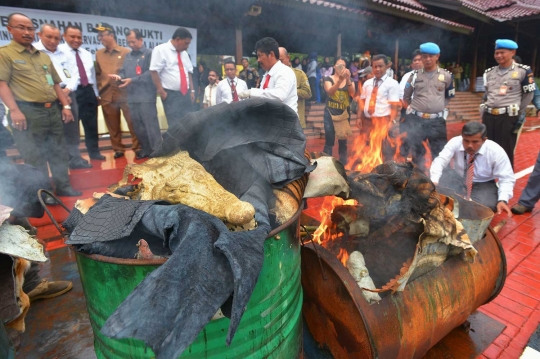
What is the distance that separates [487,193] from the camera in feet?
13.4

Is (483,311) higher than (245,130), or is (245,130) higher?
(245,130)

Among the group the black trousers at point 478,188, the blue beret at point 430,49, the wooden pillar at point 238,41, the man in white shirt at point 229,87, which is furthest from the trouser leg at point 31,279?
the wooden pillar at point 238,41

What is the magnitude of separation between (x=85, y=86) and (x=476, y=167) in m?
6.08

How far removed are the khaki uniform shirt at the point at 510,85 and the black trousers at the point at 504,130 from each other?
0.21 metres

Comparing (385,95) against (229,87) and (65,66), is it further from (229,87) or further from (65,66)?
(65,66)

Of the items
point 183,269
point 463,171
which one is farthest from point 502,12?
point 183,269

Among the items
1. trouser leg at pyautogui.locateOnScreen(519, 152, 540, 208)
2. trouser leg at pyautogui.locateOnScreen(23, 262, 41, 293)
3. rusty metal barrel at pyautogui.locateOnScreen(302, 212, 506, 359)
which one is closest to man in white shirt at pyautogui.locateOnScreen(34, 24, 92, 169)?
trouser leg at pyautogui.locateOnScreen(23, 262, 41, 293)

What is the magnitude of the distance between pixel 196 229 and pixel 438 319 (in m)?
1.66

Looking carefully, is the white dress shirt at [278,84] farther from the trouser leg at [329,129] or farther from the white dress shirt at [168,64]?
the trouser leg at [329,129]

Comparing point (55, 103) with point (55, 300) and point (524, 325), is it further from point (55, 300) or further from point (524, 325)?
point (524, 325)

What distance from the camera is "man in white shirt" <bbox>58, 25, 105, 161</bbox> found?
5.35 metres

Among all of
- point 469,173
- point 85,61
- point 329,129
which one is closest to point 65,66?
point 85,61

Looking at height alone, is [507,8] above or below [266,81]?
above

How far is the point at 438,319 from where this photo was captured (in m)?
2.00
